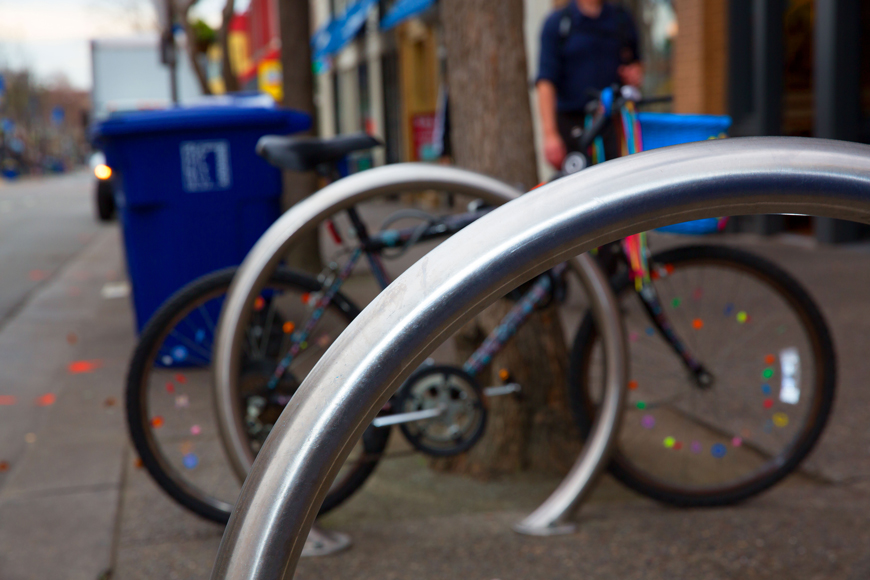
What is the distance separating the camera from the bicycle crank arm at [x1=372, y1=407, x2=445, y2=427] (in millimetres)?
2643

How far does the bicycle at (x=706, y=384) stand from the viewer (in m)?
2.78

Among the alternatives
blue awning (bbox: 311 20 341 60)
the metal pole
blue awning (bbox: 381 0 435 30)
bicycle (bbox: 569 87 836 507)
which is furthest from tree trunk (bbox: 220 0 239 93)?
blue awning (bbox: 311 20 341 60)

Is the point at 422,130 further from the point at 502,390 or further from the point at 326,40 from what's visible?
the point at 502,390

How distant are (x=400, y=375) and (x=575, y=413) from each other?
1.96 metres

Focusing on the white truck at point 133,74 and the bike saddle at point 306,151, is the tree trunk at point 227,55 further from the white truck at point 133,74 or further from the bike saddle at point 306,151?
the bike saddle at point 306,151

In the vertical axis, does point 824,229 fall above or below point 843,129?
below

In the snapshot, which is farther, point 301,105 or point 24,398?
point 301,105

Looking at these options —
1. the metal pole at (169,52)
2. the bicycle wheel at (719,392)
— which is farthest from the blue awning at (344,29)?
the bicycle wheel at (719,392)

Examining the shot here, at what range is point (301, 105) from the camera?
7.21m

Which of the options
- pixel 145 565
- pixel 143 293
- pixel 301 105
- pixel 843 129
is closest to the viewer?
pixel 145 565

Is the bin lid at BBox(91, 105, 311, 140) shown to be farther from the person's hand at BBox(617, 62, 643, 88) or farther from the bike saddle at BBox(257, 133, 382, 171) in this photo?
the bike saddle at BBox(257, 133, 382, 171)

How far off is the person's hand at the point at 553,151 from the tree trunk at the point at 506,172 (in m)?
1.22

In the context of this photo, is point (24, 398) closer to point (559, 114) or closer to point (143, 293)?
point (143, 293)

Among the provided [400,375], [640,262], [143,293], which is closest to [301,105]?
[143,293]
